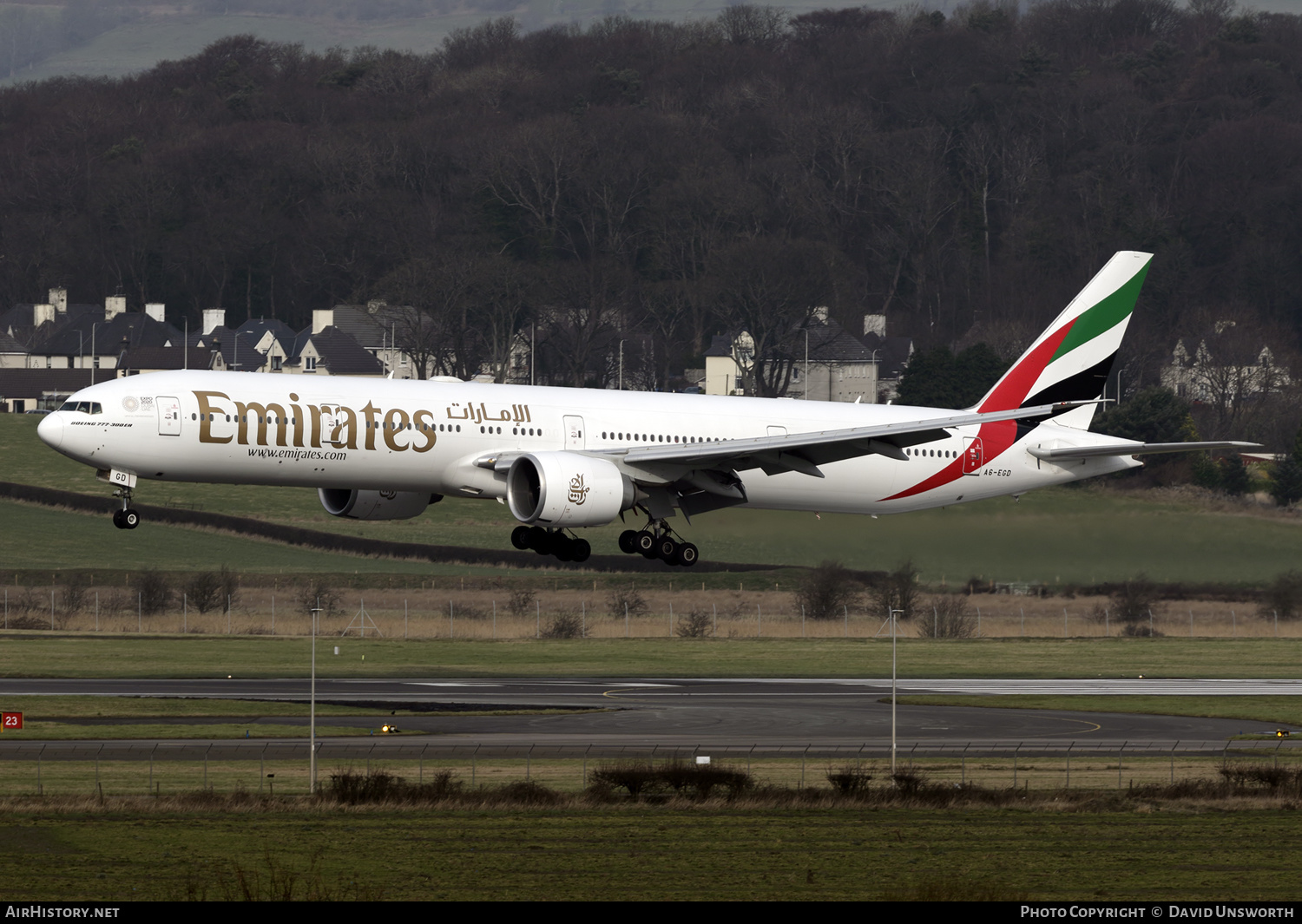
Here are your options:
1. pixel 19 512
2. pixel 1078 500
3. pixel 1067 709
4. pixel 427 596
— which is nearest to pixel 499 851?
pixel 1067 709

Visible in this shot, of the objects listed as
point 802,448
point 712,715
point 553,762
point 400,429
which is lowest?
point 553,762

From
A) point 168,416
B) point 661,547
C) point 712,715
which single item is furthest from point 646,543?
point 712,715

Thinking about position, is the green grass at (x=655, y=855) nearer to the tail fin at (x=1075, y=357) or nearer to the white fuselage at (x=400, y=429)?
the white fuselage at (x=400, y=429)

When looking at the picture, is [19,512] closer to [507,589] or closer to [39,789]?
[507,589]

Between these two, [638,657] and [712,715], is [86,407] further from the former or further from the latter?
[638,657]

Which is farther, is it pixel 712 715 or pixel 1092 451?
pixel 712 715

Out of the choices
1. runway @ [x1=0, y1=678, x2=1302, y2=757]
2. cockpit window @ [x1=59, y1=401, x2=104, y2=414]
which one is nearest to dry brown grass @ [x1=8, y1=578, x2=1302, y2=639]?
runway @ [x1=0, y1=678, x2=1302, y2=757]

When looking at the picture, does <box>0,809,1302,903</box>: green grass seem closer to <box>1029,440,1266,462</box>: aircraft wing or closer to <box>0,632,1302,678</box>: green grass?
<box>1029,440,1266,462</box>: aircraft wing
